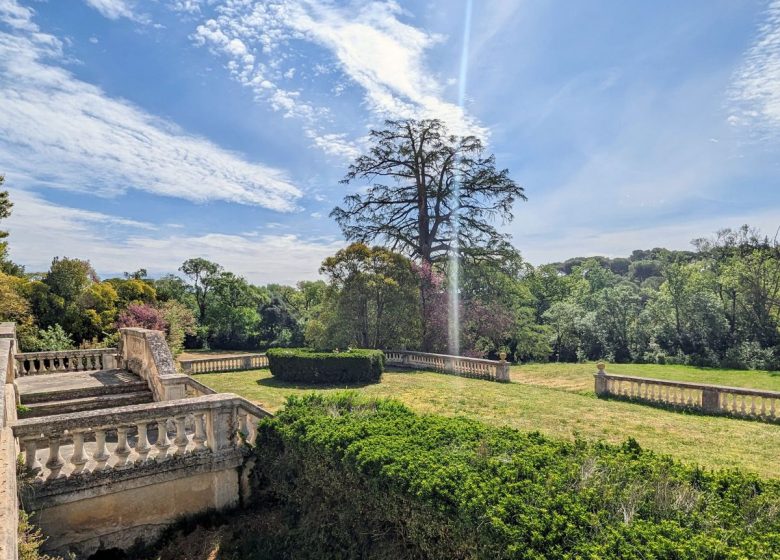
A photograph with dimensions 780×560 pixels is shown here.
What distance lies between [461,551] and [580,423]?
719 cm

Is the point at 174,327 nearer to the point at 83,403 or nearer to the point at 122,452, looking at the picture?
the point at 83,403

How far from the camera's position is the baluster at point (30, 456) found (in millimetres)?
4473

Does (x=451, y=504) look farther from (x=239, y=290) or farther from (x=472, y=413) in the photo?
(x=239, y=290)

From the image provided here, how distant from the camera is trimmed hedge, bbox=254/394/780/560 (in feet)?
8.56

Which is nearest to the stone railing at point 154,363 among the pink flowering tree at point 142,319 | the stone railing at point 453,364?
the pink flowering tree at point 142,319

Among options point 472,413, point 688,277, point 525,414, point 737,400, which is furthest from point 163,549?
point 688,277

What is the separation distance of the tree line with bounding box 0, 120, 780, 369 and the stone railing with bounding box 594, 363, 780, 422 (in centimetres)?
959

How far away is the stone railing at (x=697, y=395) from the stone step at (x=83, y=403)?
1273 centimetres

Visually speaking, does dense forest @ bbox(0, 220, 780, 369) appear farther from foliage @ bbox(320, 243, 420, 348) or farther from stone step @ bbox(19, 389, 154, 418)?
stone step @ bbox(19, 389, 154, 418)

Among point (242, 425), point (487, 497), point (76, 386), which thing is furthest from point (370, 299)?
point (487, 497)

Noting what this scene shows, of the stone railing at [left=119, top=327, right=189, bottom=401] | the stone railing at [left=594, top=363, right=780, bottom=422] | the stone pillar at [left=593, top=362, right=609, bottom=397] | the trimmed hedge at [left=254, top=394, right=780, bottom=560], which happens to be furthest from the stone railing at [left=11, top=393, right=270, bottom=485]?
the stone railing at [left=594, top=363, right=780, bottom=422]

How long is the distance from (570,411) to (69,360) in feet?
47.7

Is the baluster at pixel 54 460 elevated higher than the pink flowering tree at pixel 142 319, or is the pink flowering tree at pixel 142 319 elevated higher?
the pink flowering tree at pixel 142 319

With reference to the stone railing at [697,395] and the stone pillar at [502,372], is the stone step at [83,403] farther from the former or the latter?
the stone railing at [697,395]
